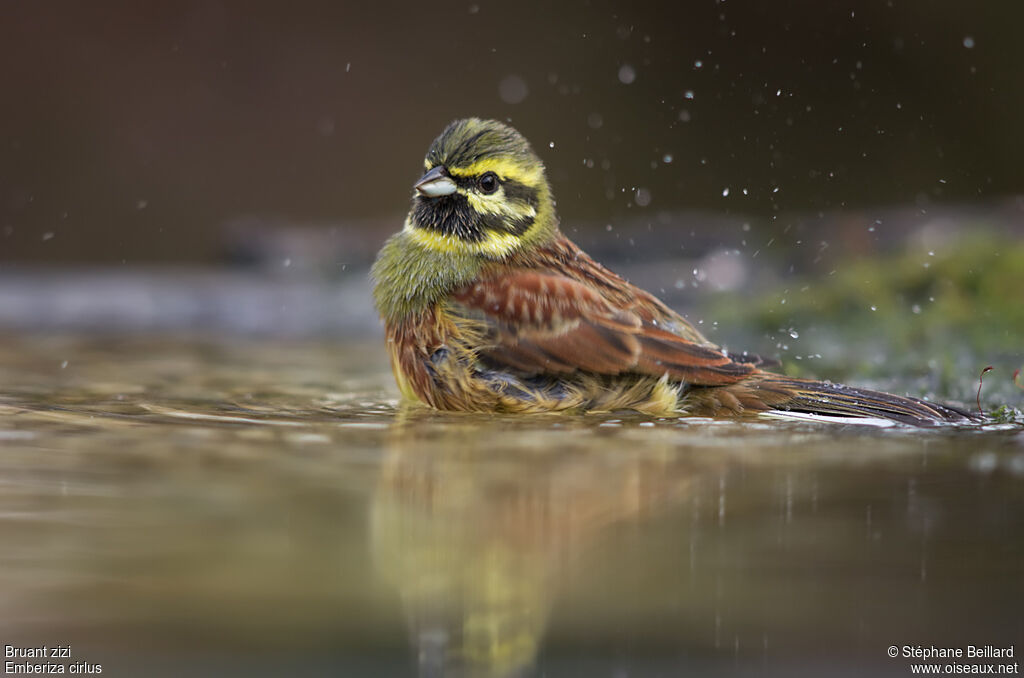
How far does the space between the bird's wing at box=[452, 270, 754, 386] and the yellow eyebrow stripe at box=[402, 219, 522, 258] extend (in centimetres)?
28

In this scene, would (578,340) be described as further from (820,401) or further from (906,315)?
(906,315)

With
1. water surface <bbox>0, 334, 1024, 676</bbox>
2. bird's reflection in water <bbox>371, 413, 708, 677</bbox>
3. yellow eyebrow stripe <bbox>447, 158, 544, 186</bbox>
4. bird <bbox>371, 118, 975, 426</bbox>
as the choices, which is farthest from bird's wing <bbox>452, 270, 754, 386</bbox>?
bird's reflection in water <bbox>371, 413, 708, 677</bbox>

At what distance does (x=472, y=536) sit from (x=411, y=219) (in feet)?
8.27

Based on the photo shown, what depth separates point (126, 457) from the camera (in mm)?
3215

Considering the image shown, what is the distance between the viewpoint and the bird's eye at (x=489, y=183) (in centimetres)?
463

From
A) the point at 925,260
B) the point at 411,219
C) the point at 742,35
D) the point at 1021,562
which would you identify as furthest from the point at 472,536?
the point at 742,35

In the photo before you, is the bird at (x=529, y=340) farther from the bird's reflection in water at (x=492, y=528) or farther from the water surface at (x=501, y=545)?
the bird's reflection in water at (x=492, y=528)

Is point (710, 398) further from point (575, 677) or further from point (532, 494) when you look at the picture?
point (575, 677)

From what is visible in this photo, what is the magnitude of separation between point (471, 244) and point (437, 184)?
0.27m

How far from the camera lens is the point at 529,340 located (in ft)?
14.0

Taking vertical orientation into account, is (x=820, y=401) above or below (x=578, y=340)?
below

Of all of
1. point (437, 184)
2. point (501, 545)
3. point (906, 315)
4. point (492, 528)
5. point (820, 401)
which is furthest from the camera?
point (906, 315)

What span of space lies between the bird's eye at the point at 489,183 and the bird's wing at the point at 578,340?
48 cm

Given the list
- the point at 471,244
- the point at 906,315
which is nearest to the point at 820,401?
the point at 471,244
